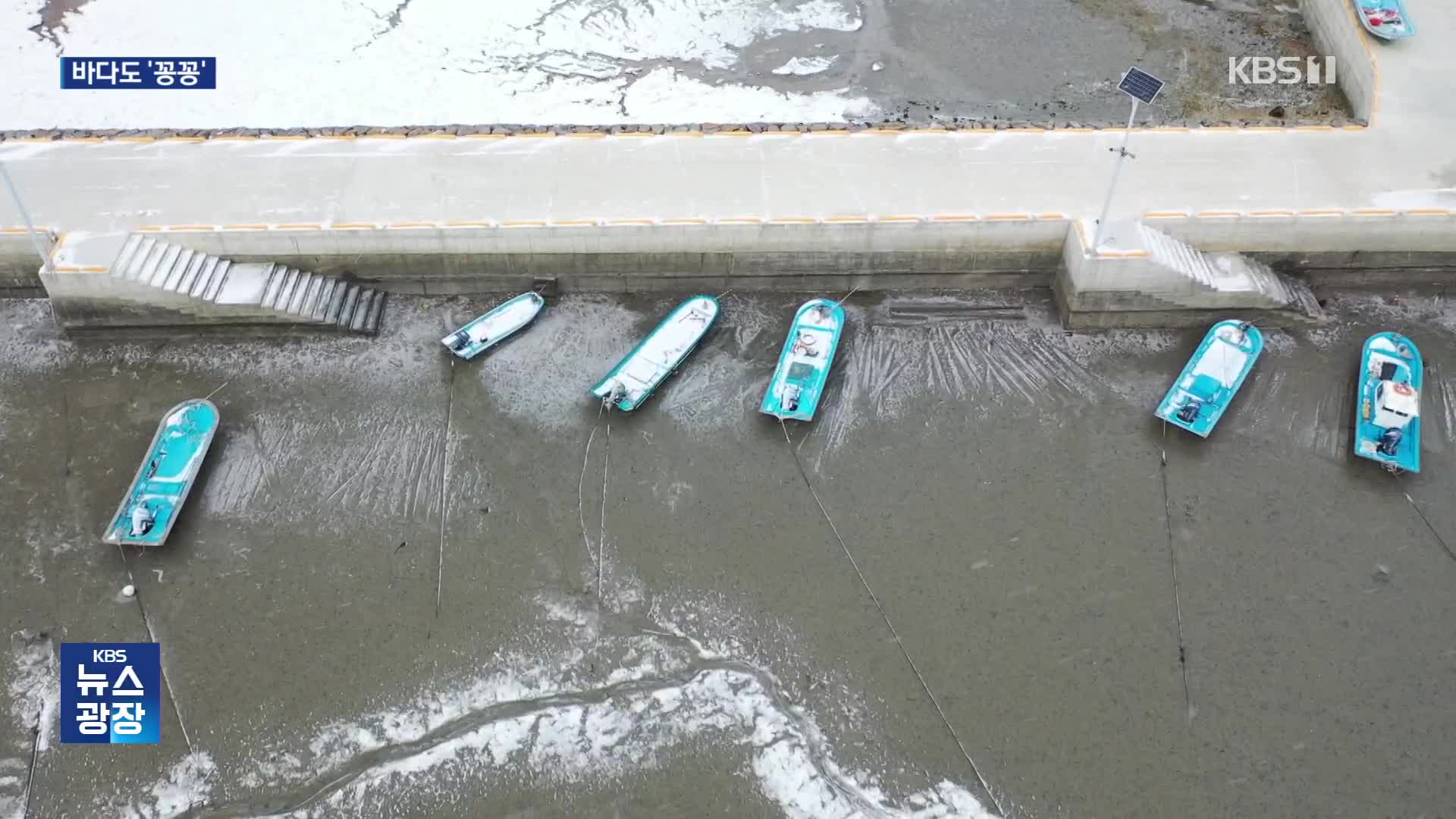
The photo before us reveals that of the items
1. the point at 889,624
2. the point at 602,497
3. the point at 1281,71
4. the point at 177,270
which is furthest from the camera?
the point at 1281,71

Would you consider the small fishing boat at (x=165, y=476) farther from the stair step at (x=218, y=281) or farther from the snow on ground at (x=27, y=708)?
the stair step at (x=218, y=281)

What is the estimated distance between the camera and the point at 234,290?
1948 cm

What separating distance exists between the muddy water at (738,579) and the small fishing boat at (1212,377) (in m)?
0.39

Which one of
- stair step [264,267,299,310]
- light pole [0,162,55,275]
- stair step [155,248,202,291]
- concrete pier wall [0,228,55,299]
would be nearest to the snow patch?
stair step [264,267,299,310]

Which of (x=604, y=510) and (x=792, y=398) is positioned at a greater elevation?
(x=792, y=398)

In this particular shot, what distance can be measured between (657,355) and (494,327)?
10.7 ft

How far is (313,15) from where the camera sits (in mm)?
25578

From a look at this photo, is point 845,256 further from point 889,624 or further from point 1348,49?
point 1348,49

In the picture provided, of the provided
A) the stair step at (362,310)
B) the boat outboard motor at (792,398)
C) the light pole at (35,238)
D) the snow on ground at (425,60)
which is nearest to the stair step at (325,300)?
the stair step at (362,310)

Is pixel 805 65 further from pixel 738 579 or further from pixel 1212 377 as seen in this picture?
A: pixel 738 579

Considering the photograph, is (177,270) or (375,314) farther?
(375,314)

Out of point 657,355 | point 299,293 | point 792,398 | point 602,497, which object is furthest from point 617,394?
point 299,293

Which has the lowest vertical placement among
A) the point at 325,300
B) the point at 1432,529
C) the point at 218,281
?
the point at 1432,529
